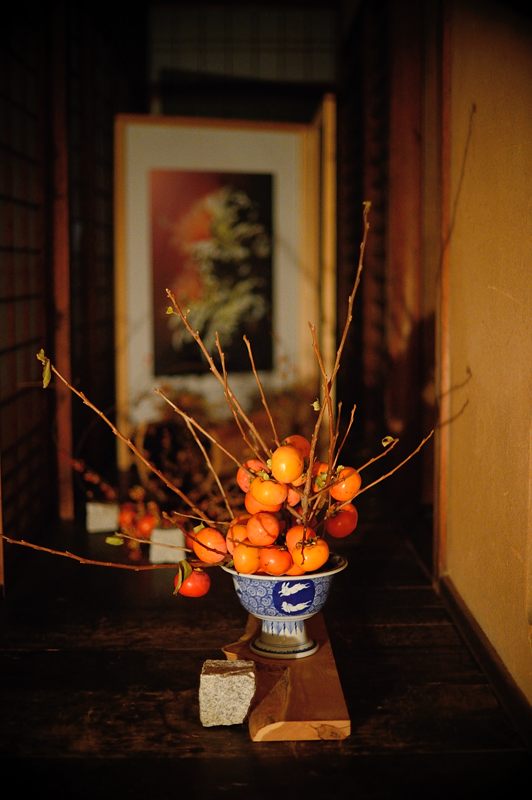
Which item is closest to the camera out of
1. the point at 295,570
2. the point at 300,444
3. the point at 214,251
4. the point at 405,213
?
the point at 295,570

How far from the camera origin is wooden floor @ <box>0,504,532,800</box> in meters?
1.83

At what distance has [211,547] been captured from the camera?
2049mm

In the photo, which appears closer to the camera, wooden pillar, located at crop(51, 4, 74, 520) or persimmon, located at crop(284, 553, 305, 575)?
persimmon, located at crop(284, 553, 305, 575)

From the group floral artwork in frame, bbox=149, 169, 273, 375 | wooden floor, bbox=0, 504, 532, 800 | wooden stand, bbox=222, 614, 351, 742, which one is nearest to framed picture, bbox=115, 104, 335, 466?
floral artwork in frame, bbox=149, 169, 273, 375

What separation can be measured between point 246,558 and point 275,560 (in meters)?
0.06

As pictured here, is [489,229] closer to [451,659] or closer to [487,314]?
[487,314]

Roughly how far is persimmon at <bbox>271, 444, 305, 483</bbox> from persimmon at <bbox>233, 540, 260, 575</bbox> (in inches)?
6.8

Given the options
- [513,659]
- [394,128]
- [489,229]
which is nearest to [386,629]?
[513,659]

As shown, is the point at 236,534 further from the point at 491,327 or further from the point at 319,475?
the point at 491,327

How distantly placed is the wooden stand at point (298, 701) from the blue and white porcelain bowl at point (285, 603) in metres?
0.03

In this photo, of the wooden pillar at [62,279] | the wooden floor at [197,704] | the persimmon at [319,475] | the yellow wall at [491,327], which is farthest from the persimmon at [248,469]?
the wooden pillar at [62,279]

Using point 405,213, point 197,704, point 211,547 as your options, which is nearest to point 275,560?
point 211,547

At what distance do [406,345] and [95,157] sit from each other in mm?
2160

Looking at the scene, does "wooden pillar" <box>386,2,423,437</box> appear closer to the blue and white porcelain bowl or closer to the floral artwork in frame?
the floral artwork in frame
